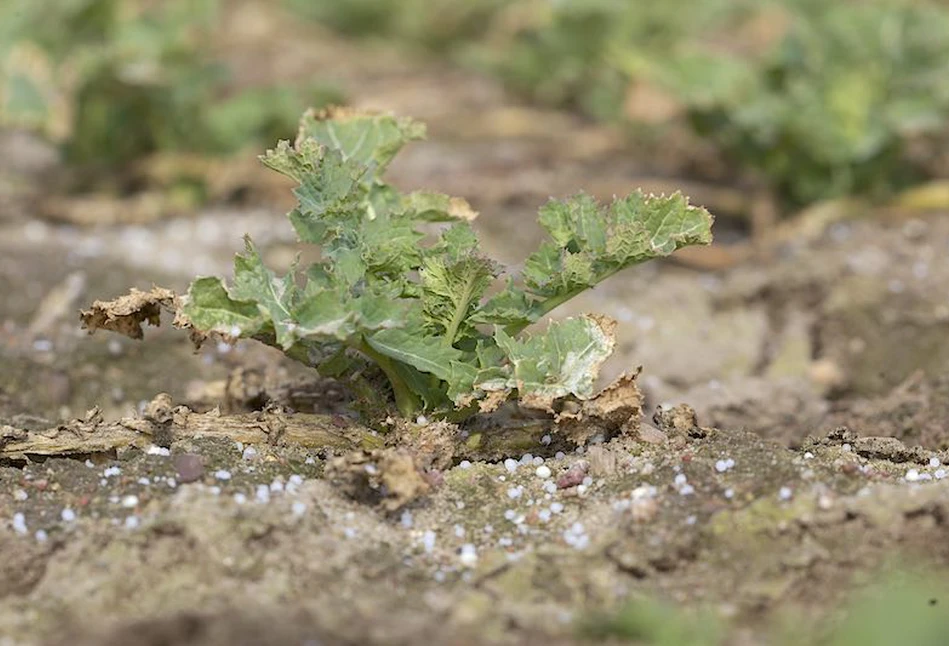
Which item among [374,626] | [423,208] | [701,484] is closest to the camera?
[374,626]

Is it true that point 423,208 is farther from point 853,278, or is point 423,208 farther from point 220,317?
point 853,278

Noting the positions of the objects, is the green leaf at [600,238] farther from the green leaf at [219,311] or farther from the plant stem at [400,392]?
the green leaf at [219,311]

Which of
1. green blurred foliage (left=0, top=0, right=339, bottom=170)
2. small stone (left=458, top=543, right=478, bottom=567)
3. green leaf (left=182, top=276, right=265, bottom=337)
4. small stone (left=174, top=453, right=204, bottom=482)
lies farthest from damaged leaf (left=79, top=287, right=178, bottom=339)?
green blurred foliage (left=0, top=0, right=339, bottom=170)

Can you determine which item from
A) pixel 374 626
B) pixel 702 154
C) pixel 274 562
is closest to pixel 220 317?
pixel 274 562

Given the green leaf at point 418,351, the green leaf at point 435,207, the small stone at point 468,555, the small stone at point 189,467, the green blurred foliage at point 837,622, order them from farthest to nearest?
the green leaf at point 435,207
the green leaf at point 418,351
the small stone at point 189,467
the small stone at point 468,555
the green blurred foliage at point 837,622

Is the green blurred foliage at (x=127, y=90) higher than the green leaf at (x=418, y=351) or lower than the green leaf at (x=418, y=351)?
lower

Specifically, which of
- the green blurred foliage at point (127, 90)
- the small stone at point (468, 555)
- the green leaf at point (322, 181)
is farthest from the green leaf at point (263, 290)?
the green blurred foliage at point (127, 90)

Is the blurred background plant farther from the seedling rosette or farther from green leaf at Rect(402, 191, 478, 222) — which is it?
the seedling rosette
